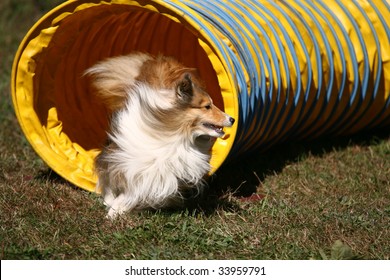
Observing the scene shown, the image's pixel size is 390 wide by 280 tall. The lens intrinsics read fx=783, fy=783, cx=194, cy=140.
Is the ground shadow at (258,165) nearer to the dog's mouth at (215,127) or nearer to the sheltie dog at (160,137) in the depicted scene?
the sheltie dog at (160,137)

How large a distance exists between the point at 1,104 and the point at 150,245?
4.29 meters

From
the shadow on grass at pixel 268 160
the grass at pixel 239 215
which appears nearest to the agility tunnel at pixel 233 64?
the shadow on grass at pixel 268 160

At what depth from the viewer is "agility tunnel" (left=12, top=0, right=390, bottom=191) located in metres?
5.75

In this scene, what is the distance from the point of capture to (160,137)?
5441 mm

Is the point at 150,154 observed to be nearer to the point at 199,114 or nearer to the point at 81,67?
the point at 199,114

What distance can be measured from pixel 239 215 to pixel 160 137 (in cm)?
81

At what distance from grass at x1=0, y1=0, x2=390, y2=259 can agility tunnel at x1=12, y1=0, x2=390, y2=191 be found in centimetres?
28

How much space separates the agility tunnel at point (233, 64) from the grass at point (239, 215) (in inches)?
10.9

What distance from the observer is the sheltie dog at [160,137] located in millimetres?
5410

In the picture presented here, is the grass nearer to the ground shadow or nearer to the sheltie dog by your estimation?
the ground shadow

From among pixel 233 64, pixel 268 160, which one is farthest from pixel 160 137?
pixel 268 160

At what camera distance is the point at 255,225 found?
5410 mm

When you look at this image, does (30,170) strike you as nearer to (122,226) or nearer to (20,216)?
(20,216)

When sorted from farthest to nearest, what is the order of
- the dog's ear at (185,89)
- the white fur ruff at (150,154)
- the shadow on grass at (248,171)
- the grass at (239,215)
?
the shadow on grass at (248,171)
the white fur ruff at (150,154)
the dog's ear at (185,89)
the grass at (239,215)
